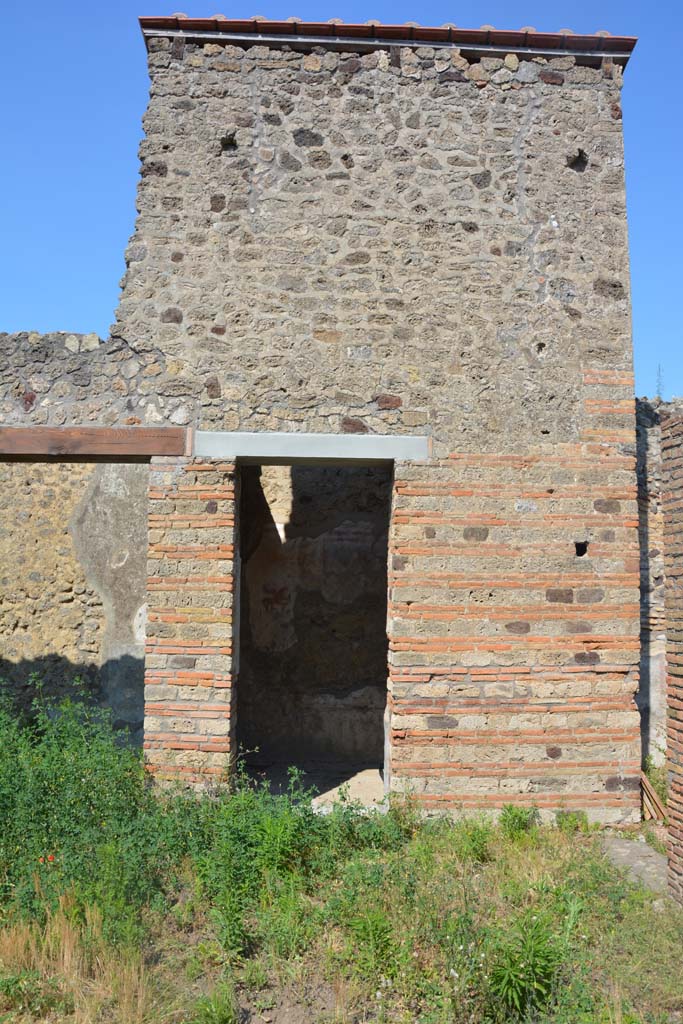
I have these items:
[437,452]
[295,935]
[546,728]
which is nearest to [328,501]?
[437,452]

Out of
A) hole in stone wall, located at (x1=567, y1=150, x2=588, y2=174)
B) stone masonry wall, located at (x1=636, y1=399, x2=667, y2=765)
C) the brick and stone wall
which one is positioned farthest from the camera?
stone masonry wall, located at (x1=636, y1=399, x2=667, y2=765)

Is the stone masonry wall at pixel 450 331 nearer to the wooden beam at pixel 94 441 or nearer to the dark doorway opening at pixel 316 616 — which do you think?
the wooden beam at pixel 94 441

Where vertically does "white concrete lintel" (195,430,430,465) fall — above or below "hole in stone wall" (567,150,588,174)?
below

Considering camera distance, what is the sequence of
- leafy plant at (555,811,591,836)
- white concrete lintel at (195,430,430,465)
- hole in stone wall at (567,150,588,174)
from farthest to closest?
hole in stone wall at (567,150,588,174) → white concrete lintel at (195,430,430,465) → leafy plant at (555,811,591,836)

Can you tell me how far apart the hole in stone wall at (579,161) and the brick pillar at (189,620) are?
3.71 metres

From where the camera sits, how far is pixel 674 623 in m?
4.95

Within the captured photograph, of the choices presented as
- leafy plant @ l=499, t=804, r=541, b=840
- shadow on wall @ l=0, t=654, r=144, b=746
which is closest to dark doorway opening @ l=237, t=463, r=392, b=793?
shadow on wall @ l=0, t=654, r=144, b=746

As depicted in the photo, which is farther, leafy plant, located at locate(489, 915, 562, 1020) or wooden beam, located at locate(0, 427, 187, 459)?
wooden beam, located at locate(0, 427, 187, 459)

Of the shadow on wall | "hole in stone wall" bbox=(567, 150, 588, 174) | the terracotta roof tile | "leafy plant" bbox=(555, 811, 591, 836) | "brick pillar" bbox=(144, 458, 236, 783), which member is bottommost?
"leafy plant" bbox=(555, 811, 591, 836)

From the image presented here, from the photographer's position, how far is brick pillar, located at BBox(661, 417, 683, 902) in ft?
15.9

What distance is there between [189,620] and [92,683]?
4.09m

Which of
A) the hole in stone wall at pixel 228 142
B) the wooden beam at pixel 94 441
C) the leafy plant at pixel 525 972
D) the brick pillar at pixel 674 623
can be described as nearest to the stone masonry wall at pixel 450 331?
the hole in stone wall at pixel 228 142

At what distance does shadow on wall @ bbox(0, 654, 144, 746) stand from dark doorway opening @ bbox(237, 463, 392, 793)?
120cm

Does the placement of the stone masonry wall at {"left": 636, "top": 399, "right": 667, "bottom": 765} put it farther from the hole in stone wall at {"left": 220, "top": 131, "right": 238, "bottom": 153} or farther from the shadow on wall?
the shadow on wall
